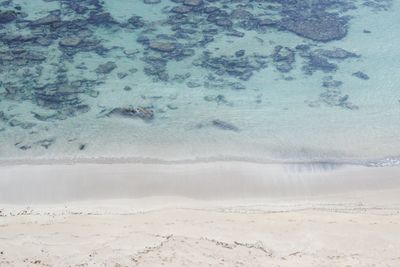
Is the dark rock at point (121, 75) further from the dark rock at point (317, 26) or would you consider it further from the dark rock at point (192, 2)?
the dark rock at point (317, 26)

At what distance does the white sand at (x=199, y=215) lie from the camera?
1111 cm

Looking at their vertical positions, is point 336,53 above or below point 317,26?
below

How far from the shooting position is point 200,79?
18703mm

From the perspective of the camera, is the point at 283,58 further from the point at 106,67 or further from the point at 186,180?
the point at 186,180

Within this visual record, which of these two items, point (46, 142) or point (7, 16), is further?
point (7, 16)

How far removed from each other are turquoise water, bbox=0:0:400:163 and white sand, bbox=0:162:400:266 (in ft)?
2.75

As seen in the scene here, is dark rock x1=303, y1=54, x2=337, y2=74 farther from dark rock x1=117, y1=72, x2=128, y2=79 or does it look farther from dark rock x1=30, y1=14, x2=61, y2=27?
dark rock x1=30, y1=14, x2=61, y2=27

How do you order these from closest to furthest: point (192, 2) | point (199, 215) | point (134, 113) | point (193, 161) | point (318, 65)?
point (199, 215) → point (193, 161) → point (134, 113) → point (318, 65) → point (192, 2)

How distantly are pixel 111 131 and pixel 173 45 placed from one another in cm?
579

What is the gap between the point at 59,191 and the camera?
13.9 m

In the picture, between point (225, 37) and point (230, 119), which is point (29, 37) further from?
point (230, 119)

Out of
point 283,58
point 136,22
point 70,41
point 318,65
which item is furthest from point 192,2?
point 318,65

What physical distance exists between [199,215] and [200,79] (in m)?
7.00

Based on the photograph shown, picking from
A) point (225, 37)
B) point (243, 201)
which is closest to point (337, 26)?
point (225, 37)
